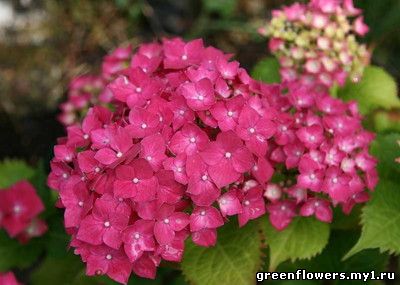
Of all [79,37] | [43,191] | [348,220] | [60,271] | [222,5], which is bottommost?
[79,37]

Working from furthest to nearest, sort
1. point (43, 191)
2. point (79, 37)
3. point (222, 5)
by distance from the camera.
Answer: point (79, 37) < point (222, 5) < point (43, 191)

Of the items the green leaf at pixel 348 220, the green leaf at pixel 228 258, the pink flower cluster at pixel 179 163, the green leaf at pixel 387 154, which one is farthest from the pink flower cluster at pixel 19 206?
the green leaf at pixel 387 154

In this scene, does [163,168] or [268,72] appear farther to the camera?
[268,72]

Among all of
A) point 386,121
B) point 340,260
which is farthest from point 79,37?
point 340,260

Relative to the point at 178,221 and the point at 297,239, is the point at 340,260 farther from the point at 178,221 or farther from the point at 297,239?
the point at 178,221

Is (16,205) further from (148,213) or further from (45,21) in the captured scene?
(45,21)

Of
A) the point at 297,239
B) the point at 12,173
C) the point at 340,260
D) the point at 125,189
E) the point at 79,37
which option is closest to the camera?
the point at 125,189

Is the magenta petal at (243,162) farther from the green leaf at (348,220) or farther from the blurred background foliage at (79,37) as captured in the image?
the blurred background foliage at (79,37)
